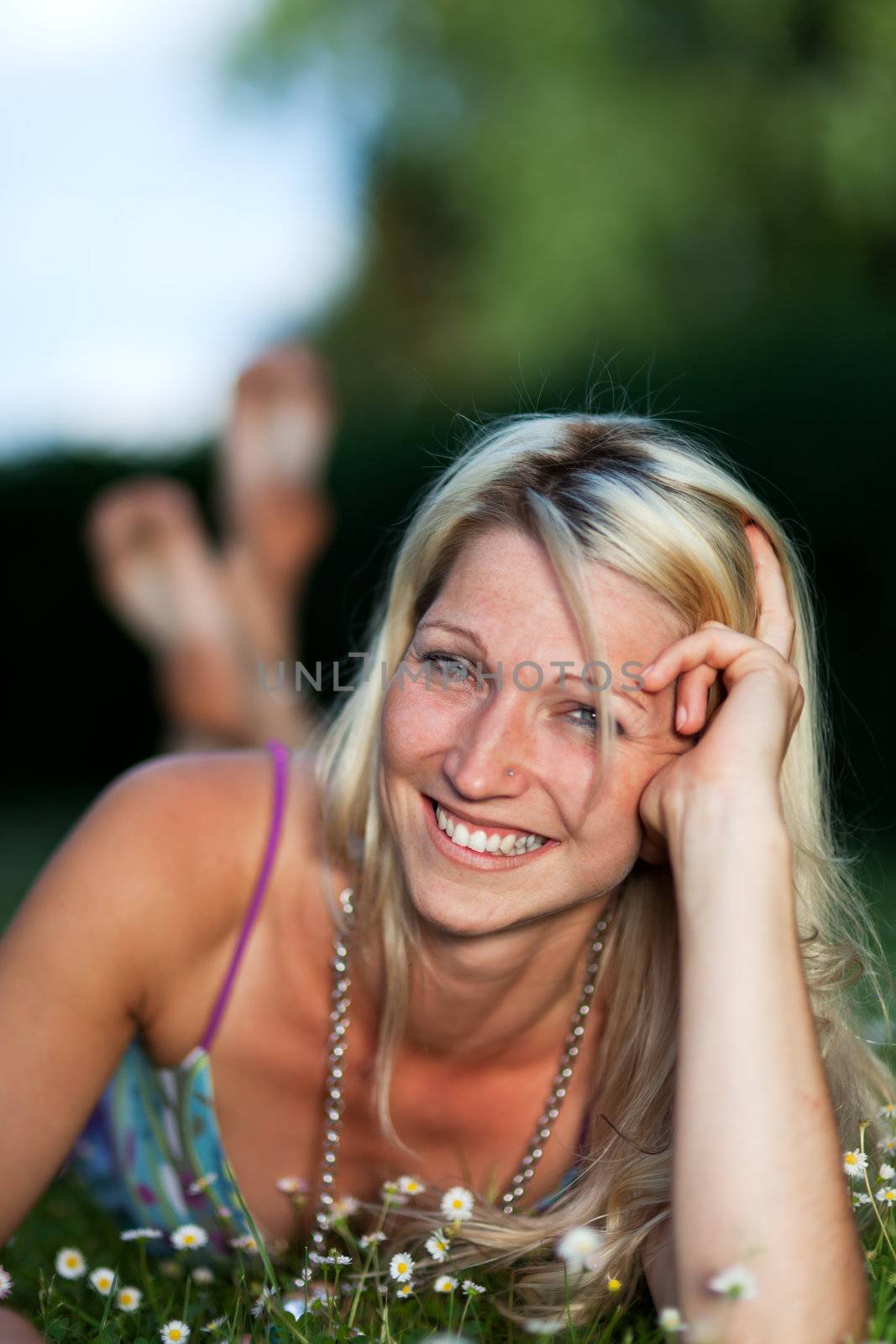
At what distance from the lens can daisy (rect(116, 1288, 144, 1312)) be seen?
2.18 meters

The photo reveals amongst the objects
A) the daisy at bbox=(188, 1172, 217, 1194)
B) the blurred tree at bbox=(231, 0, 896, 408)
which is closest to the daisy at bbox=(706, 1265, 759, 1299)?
the daisy at bbox=(188, 1172, 217, 1194)

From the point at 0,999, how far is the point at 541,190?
14.7 meters

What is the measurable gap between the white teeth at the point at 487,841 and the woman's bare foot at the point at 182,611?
4.72 meters

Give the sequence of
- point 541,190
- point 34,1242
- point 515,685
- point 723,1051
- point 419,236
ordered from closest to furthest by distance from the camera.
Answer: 1. point 723,1051
2. point 515,685
3. point 34,1242
4. point 541,190
5. point 419,236

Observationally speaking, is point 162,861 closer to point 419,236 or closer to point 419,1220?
point 419,1220

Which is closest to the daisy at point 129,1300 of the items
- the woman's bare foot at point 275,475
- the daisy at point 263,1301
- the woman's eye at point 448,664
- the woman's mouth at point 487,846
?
the daisy at point 263,1301

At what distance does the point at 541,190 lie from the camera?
1555cm

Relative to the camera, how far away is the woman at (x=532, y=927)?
1913 millimetres

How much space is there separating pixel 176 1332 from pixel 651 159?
49.5 ft

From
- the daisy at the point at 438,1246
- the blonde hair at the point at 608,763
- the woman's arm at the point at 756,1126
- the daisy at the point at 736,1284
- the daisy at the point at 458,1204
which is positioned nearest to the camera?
the daisy at the point at 736,1284

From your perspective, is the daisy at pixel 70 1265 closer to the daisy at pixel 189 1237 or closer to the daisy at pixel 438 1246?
the daisy at pixel 189 1237

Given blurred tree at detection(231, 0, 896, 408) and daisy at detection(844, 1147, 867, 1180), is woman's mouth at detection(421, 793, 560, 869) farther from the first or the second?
blurred tree at detection(231, 0, 896, 408)

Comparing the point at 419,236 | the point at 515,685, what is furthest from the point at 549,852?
the point at 419,236

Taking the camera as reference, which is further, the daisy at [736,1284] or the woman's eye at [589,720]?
the woman's eye at [589,720]
